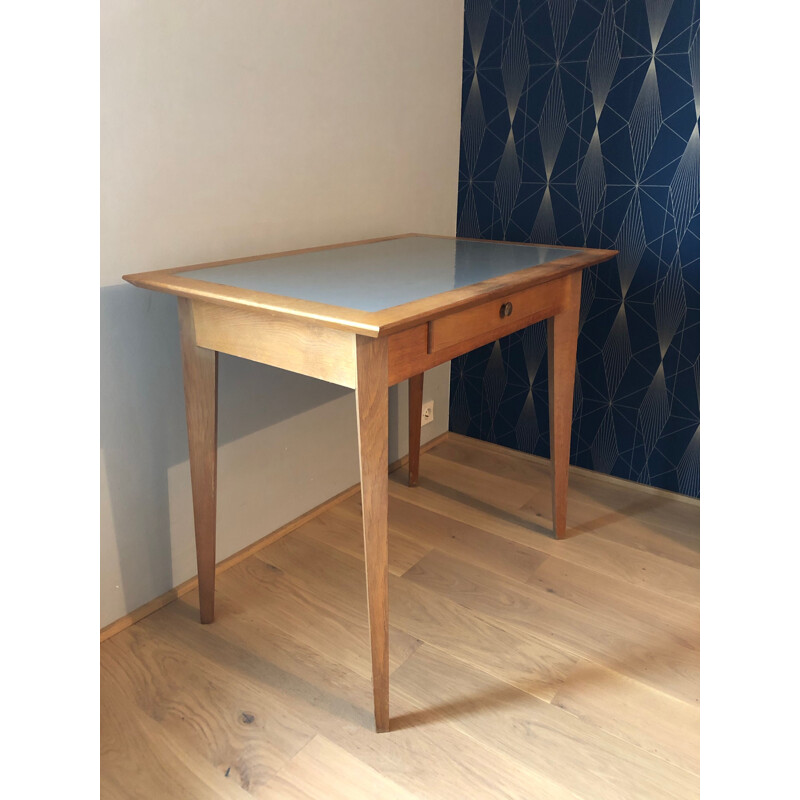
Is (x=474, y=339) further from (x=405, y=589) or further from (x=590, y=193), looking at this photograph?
(x=590, y=193)

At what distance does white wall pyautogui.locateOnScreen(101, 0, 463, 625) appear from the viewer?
1.35 m

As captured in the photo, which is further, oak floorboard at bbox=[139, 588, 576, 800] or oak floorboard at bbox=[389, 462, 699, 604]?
oak floorboard at bbox=[389, 462, 699, 604]

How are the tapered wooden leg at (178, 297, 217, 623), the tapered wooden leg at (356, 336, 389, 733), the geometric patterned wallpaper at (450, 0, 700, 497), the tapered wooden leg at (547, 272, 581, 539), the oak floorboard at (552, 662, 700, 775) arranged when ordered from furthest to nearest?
1. the geometric patterned wallpaper at (450, 0, 700, 497)
2. the tapered wooden leg at (547, 272, 581, 539)
3. the tapered wooden leg at (178, 297, 217, 623)
4. the oak floorboard at (552, 662, 700, 775)
5. the tapered wooden leg at (356, 336, 389, 733)

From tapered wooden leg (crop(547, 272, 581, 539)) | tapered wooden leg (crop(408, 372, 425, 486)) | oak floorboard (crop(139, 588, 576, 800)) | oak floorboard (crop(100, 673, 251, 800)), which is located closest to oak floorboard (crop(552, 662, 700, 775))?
oak floorboard (crop(139, 588, 576, 800))

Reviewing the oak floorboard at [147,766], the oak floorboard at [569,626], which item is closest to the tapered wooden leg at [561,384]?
the oak floorboard at [569,626]

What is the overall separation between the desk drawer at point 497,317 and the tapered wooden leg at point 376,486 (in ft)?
0.50

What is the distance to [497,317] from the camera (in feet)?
4.53

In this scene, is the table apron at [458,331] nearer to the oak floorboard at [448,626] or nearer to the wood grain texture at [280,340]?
the wood grain texture at [280,340]

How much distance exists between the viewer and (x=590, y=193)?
206 centimetres

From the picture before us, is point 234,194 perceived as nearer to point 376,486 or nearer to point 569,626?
point 376,486

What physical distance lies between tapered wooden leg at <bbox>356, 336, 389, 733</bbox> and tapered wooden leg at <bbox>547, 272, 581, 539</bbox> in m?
0.72

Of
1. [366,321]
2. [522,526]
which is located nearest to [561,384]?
[522,526]

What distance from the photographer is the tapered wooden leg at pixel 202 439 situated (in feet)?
4.43

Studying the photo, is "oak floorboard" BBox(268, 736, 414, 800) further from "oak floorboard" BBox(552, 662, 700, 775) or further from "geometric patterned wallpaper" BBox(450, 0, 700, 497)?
"geometric patterned wallpaper" BBox(450, 0, 700, 497)
